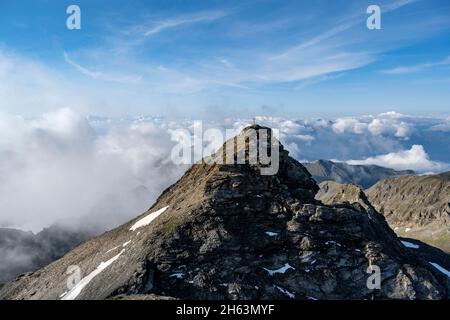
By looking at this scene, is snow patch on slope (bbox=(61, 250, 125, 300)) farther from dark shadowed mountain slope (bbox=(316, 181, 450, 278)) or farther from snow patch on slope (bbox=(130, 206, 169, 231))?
dark shadowed mountain slope (bbox=(316, 181, 450, 278))

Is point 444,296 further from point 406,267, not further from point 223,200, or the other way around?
point 223,200

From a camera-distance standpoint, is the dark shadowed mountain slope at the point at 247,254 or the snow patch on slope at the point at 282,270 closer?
the dark shadowed mountain slope at the point at 247,254

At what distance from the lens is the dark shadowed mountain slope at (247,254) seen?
226 ft

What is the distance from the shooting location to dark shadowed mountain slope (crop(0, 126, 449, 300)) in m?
68.8

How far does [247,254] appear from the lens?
7350cm

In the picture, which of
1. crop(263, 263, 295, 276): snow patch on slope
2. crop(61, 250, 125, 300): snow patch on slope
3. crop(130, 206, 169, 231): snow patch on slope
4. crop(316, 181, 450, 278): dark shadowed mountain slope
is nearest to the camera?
crop(61, 250, 125, 300): snow patch on slope

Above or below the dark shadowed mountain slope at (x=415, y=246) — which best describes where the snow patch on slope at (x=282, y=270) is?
above

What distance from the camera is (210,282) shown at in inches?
2702

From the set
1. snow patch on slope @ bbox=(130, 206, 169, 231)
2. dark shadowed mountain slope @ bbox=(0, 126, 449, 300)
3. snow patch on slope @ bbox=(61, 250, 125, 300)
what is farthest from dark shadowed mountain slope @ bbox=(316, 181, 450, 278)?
snow patch on slope @ bbox=(61, 250, 125, 300)

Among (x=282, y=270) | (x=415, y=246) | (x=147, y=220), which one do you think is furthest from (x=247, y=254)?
(x=415, y=246)

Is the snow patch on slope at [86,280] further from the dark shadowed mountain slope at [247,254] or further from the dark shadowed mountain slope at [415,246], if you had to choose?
the dark shadowed mountain slope at [415,246]

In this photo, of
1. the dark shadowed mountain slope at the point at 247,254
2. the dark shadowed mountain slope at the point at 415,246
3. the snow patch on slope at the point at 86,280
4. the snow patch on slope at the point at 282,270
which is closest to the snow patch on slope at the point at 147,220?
the dark shadowed mountain slope at the point at 247,254
